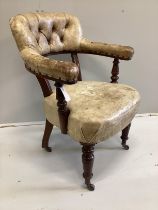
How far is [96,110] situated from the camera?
4.30 feet

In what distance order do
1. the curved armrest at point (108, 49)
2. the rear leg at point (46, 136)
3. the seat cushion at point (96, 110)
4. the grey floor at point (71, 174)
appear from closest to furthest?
1. the seat cushion at point (96, 110)
2. the grey floor at point (71, 174)
3. the curved armrest at point (108, 49)
4. the rear leg at point (46, 136)

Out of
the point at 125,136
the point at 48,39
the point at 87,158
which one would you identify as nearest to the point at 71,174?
the point at 87,158

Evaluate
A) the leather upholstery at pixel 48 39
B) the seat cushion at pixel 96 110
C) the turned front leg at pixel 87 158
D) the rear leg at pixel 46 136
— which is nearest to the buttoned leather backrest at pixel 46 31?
the leather upholstery at pixel 48 39

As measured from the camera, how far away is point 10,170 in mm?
1583

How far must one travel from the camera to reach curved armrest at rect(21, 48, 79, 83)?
1.12 meters

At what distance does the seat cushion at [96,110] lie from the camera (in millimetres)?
1265

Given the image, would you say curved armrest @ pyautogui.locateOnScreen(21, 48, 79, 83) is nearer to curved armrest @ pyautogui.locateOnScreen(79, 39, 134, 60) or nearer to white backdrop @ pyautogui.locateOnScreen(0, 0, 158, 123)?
curved armrest @ pyautogui.locateOnScreen(79, 39, 134, 60)

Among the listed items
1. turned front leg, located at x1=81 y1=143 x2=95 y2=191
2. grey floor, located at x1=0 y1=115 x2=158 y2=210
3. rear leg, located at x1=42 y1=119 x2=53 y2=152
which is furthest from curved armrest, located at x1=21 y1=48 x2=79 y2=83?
grey floor, located at x1=0 y1=115 x2=158 y2=210

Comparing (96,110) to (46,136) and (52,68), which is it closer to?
(52,68)

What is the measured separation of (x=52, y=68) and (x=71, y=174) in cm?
67

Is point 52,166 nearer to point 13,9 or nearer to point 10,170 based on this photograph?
point 10,170

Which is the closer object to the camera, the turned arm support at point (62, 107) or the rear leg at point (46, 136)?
the turned arm support at point (62, 107)

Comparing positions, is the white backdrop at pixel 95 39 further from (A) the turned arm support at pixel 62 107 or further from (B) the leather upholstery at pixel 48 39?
(A) the turned arm support at pixel 62 107

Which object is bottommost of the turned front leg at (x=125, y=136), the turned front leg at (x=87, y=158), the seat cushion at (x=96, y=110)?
the turned front leg at (x=125, y=136)
